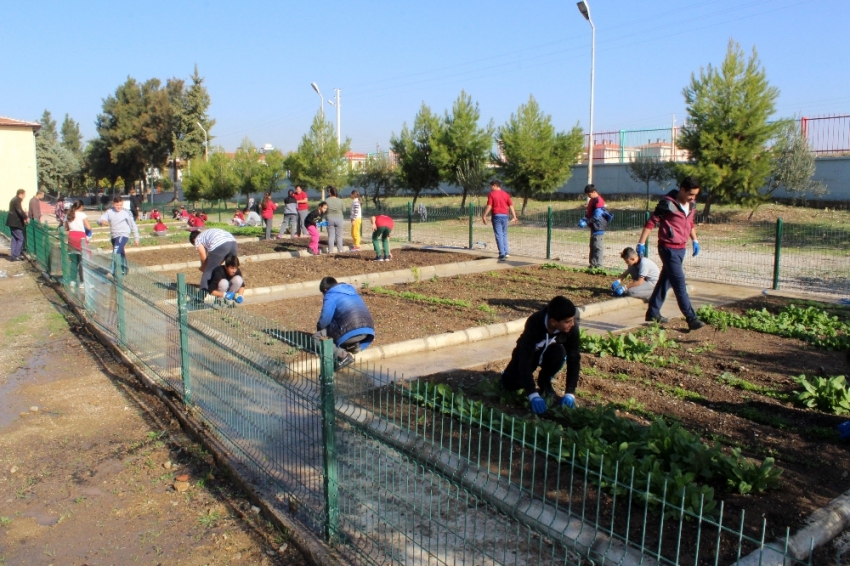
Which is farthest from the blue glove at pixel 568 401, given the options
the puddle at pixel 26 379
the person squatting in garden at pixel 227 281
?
the person squatting in garden at pixel 227 281

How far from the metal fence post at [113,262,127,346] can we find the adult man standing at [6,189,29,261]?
38.9ft

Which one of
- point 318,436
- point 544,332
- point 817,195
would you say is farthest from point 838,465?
point 817,195

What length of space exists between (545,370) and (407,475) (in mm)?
2525

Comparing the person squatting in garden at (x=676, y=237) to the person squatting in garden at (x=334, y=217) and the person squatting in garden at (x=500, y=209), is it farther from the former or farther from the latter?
the person squatting in garden at (x=334, y=217)

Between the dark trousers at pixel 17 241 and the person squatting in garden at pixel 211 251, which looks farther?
the dark trousers at pixel 17 241

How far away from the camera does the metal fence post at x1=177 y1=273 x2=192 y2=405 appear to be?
617cm

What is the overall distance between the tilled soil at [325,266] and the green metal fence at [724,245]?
212cm

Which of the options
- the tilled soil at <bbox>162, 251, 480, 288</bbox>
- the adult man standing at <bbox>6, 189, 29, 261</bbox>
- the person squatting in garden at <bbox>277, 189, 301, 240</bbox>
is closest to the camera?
the tilled soil at <bbox>162, 251, 480, 288</bbox>

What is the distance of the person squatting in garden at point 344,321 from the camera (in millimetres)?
7262

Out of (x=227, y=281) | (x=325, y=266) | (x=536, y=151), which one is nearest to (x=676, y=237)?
(x=227, y=281)

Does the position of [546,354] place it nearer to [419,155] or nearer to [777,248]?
[777,248]

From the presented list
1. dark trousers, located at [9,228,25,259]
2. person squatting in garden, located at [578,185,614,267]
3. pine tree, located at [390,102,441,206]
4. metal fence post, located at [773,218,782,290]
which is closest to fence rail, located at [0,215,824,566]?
metal fence post, located at [773,218,782,290]

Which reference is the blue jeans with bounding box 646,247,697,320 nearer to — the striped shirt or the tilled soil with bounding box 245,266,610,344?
the tilled soil with bounding box 245,266,610,344

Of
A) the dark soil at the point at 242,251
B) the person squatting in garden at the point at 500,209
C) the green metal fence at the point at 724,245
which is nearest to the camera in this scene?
the green metal fence at the point at 724,245
